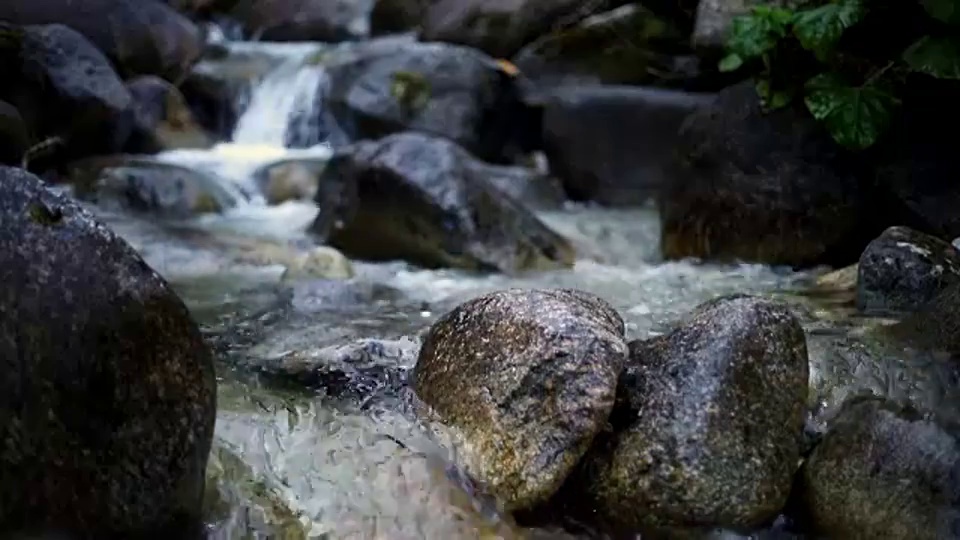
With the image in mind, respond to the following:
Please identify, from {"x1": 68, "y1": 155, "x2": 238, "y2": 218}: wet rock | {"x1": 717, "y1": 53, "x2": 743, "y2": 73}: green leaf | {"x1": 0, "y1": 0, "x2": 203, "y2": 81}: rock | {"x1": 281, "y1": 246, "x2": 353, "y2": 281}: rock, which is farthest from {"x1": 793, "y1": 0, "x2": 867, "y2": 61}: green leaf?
{"x1": 0, "y1": 0, "x2": 203, "y2": 81}: rock

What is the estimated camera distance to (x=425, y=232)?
573 cm

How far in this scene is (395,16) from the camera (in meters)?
13.4

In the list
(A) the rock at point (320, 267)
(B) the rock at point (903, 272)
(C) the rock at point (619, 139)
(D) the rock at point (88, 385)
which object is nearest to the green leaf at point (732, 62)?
(B) the rock at point (903, 272)

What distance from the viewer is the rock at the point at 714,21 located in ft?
22.6

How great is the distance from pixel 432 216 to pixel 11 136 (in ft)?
9.63

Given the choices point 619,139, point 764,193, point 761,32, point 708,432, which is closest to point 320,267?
point 764,193

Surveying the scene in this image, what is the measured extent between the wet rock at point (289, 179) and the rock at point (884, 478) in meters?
5.57

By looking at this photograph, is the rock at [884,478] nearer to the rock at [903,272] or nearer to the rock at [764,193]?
the rock at [903,272]

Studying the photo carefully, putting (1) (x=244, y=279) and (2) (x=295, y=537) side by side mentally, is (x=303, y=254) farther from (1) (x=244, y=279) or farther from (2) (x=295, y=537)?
(2) (x=295, y=537)

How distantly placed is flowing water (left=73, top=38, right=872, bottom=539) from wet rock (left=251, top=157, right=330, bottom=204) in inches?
7.9

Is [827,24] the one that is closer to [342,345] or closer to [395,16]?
[342,345]

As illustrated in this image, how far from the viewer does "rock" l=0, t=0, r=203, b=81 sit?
9.16m

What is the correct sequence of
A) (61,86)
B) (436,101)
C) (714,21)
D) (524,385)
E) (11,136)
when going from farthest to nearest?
1. (436,101)
2. (61,86)
3. (714,21)
4. (11,136)
5. (524,385)

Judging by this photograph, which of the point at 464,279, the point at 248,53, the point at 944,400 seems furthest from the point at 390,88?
the point at 944,400
